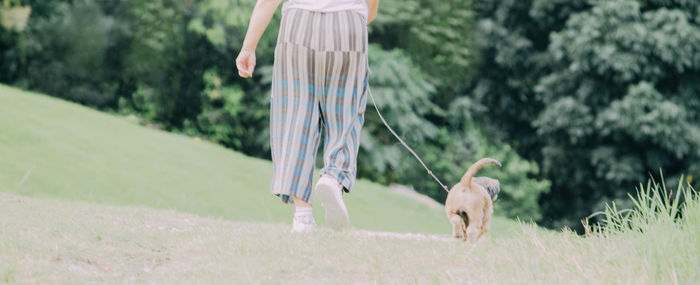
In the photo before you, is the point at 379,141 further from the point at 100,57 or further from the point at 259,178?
the point at 100,57

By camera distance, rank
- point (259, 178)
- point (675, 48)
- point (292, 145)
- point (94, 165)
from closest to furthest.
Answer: point (292, 145) → point (94, 165) → point (259, 178) → point (675, 48)

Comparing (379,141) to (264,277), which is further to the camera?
(379,141)

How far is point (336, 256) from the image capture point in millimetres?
3479

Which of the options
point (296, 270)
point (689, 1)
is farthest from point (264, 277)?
point (689, 1)

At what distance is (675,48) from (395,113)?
534 cm

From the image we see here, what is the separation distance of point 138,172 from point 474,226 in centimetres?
595

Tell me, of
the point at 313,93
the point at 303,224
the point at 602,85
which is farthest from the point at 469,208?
the point at 602,85

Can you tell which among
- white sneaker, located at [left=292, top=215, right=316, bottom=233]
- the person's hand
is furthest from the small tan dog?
the person's hand

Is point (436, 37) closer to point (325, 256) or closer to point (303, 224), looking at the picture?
point (303, 224)

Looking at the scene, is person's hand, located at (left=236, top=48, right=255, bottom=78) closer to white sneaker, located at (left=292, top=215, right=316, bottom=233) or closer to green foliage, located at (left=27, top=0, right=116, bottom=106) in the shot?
white sneaker, located at (left=292, top=215, right=316, bottom=233)

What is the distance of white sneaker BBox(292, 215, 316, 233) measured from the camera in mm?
4156

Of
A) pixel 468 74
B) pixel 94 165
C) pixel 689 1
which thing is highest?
pixel 689 1

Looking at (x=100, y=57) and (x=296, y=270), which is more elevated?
(x=296, y=270)

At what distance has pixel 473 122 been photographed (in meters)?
17.6
